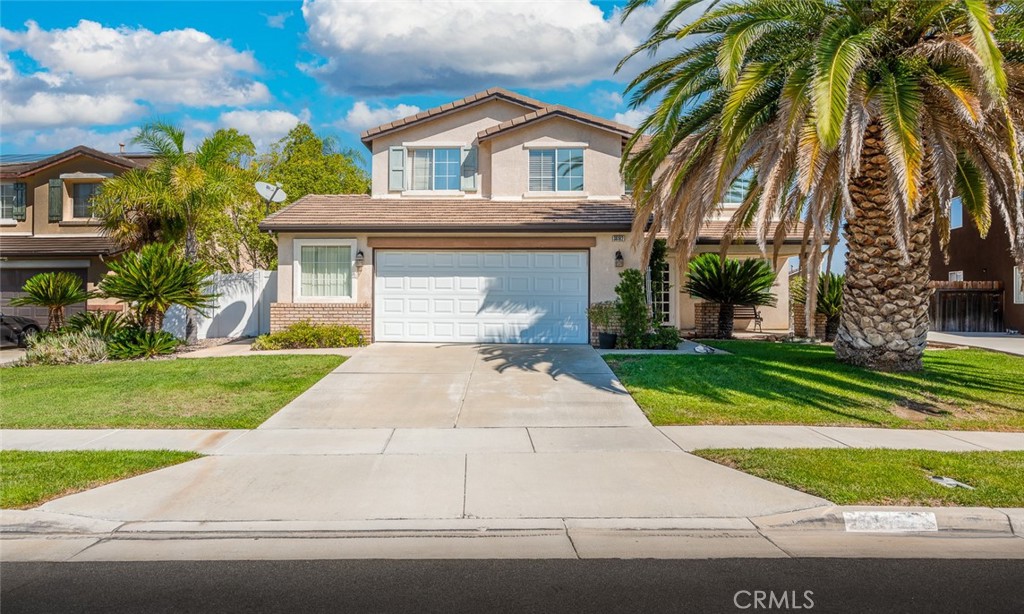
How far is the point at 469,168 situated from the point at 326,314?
5692 millimetres

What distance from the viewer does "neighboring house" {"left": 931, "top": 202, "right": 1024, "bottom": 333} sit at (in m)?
24.5

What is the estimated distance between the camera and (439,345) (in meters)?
16.3

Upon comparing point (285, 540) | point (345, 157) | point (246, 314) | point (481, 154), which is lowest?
point (285, 540)

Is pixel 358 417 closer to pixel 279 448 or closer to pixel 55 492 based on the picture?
pixel 279 448

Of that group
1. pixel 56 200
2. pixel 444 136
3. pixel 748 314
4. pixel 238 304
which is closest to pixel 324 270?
pixel 238 304

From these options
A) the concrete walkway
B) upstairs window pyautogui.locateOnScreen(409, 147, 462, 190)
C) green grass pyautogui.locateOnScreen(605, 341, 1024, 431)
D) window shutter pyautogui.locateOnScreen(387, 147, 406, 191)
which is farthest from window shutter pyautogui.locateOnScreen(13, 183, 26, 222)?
the concrete walkway

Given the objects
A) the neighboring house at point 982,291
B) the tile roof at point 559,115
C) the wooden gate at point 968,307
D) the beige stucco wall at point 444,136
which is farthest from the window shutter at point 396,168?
the wooden gate at point 968,307

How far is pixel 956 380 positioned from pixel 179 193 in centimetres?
1714

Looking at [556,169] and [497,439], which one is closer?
[497,439]

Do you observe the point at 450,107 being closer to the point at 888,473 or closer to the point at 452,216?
the point at 452,216

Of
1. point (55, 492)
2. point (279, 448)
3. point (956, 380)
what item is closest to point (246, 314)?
point (279, 448)

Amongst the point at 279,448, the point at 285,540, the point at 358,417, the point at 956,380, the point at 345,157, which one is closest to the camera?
the point at 285,540

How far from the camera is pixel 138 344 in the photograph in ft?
51.1

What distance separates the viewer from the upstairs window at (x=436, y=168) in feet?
62.6
